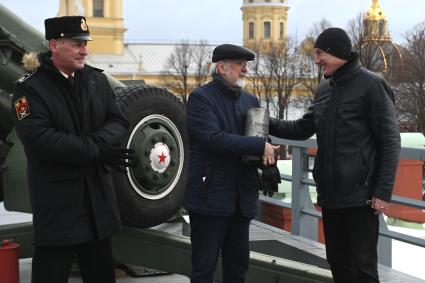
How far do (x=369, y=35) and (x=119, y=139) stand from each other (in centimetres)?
4101

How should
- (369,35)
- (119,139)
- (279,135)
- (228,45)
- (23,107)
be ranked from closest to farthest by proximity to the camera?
(23,107)
(119,139)
(228,45)
(279,135)
(369,35)

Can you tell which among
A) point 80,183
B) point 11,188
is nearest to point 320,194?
point 80,183

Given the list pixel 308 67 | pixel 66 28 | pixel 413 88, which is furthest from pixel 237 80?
pixel 308 67

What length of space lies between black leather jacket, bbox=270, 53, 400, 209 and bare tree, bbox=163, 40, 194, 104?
59549 millimetres

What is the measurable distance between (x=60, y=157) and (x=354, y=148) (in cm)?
140

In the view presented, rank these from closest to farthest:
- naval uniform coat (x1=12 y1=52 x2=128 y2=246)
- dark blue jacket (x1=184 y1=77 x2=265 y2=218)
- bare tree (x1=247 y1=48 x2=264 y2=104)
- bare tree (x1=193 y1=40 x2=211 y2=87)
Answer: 1. naval uniform coat (x1=12 y1=52 x2=128 y2=246)
2. dark blue jacket (x1=184 y1=77 x2=265 y2=218)
3. bare tree (x1=247 y1=48 x2=264 y2=104)
4. bare tree (x1=193 y1=40 x2=211 y2=87)

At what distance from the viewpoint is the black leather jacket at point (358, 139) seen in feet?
11.3

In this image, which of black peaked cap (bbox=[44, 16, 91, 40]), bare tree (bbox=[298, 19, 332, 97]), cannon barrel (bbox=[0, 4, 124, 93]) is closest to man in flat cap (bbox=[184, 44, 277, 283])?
black peaked cap (bbox=[44, 16, 91, 40])

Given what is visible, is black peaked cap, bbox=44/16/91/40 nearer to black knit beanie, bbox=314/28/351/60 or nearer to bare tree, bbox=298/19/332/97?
black knit beanie, bbox=314/28/351/60

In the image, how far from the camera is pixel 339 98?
3.55 m

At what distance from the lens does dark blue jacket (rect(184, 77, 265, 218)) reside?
356cm

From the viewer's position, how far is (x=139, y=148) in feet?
14.6

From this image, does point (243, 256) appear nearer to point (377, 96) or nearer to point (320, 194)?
point (320, 194)

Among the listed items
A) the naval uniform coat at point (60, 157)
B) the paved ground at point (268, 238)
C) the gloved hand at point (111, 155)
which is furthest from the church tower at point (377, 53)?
the naval uniform coat at point (60, 157)
